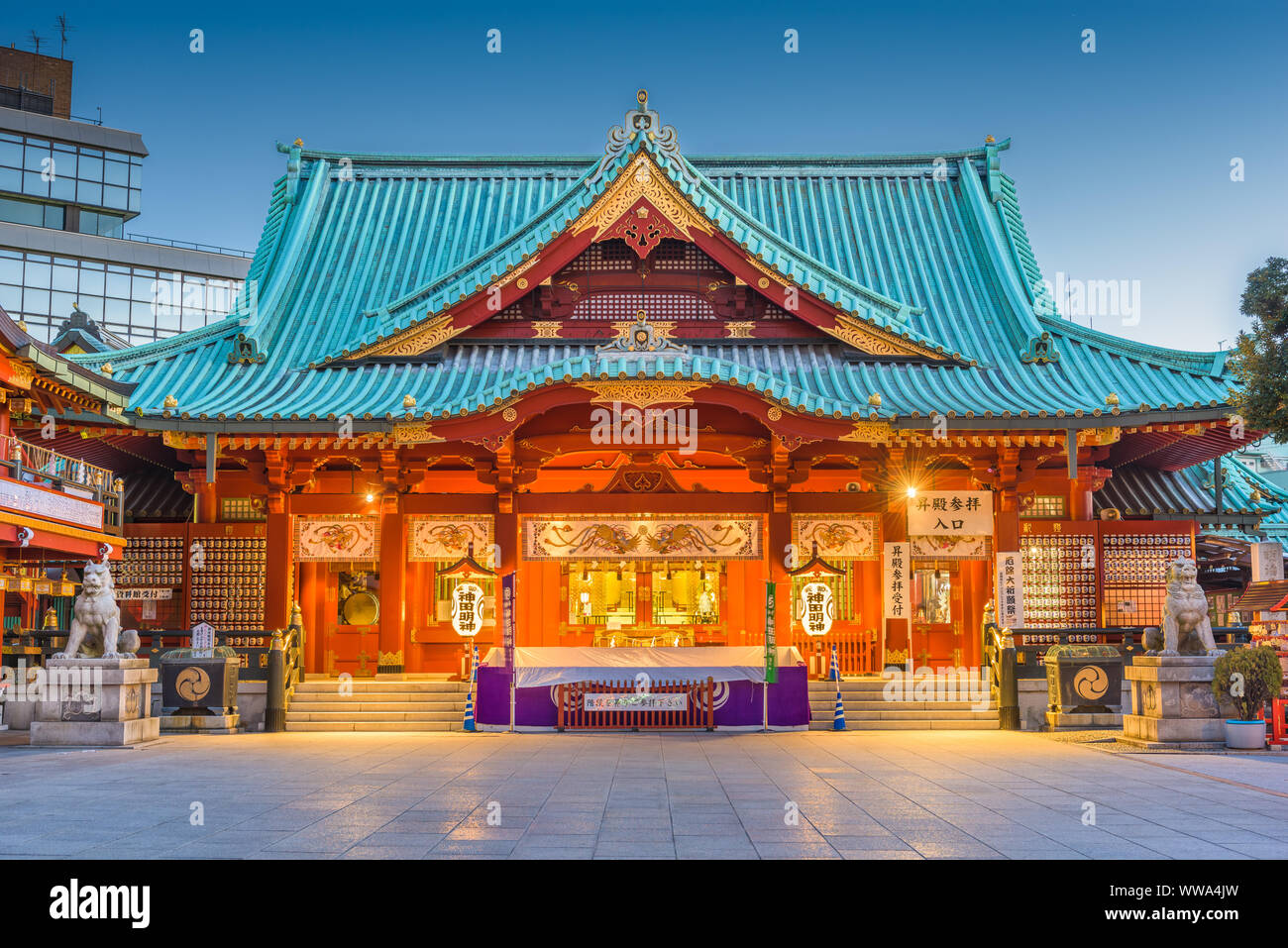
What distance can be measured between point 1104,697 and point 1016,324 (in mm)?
8533

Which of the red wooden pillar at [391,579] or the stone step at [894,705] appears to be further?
the red wooden pillar at [391,579]

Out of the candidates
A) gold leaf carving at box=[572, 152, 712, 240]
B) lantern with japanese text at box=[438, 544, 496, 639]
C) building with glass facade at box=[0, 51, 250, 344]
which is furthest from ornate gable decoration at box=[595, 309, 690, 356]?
building with glass facade at box=[0, 51, 250, 344]

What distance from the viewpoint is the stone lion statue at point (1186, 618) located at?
16.7 meters

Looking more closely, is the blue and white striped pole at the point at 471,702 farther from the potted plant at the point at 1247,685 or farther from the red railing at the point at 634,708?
the potted plant at the point at 1247,685

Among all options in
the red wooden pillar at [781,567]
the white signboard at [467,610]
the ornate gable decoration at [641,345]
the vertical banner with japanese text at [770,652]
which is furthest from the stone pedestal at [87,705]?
the red wooden pillar at [781,567]

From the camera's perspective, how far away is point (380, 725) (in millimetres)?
20094

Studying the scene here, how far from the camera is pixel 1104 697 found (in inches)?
771

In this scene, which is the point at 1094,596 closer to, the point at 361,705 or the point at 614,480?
the point at 614,480

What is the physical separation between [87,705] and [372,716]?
4.76 metres

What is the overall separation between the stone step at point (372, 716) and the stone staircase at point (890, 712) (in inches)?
251

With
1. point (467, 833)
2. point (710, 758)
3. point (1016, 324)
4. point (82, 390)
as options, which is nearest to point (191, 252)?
point (82, 390)

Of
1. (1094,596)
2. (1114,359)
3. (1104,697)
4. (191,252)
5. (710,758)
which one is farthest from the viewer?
(191,252)

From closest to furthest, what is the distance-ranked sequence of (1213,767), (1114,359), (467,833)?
(467,833) → (1213,767) → (1114,359)

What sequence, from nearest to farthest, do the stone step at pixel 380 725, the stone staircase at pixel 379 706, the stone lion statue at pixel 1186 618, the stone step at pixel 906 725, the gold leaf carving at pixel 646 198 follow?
1. the stone lion statue at pixel 1186 618
2. the stone step at pixel 906 725
3. the stone step at pixel 380 725
4. the stone staircase at pixel 379 706
5. the gold leaf carving at pixel 646 198
